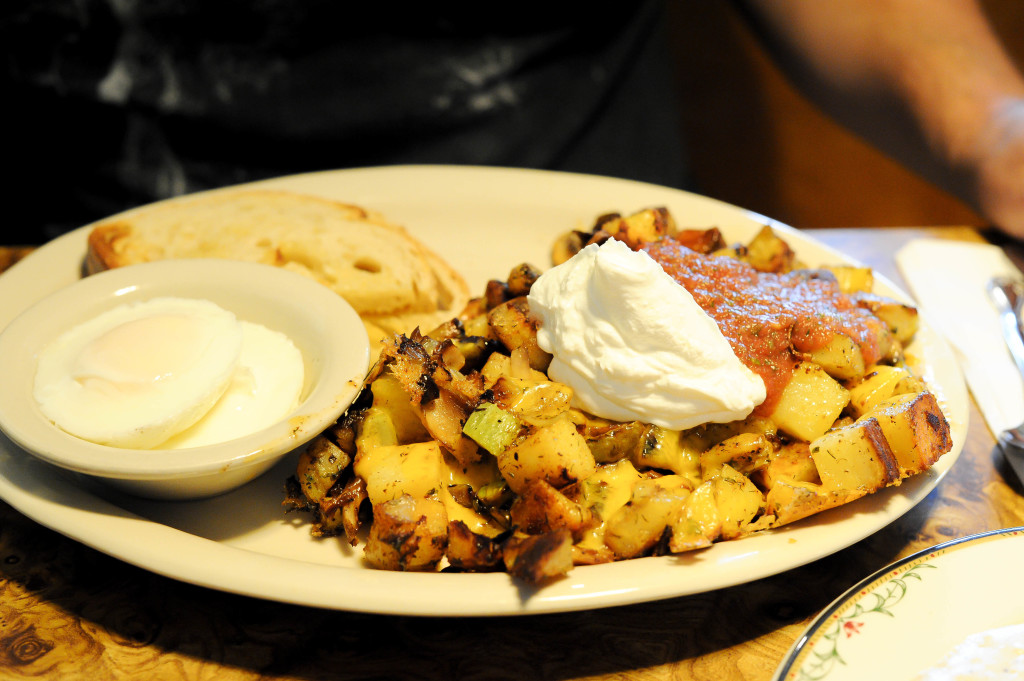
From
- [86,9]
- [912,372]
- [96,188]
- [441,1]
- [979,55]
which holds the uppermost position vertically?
[979,55]

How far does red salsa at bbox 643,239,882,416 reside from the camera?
1.67m

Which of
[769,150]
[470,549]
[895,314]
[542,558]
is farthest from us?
[769,150]

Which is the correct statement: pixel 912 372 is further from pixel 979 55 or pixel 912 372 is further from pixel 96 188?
pixel 96 188

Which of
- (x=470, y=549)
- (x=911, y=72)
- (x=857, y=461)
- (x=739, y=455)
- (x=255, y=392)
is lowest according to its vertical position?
(x=255, y=392)

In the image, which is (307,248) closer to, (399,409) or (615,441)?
(399,409)

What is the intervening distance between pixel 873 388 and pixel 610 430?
0.64 metres

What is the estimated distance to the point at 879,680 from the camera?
1257 mm

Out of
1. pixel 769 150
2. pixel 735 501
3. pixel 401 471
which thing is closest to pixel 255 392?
pixel 401 471

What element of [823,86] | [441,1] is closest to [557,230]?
[441,1]

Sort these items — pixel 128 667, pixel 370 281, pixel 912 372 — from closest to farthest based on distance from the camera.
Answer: pixel 128 667 < pixel 912 372 < pixel 370 281

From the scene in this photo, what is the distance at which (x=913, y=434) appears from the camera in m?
1.51

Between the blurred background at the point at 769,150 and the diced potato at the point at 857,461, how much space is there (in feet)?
15.8

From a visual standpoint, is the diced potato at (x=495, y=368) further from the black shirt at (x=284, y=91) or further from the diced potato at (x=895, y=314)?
the black shirt at (x=284, y=91)

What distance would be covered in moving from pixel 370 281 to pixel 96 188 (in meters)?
1.54
